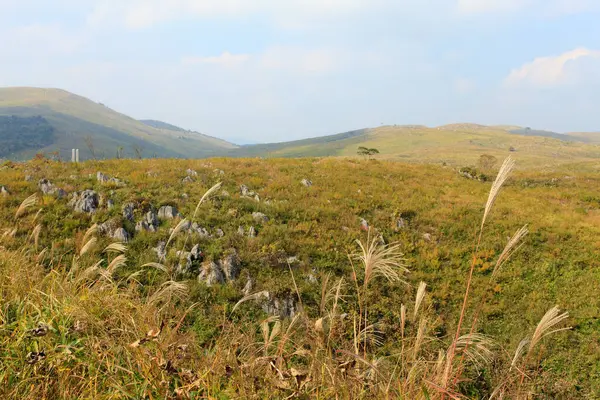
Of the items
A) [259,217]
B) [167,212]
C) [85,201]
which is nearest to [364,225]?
[259,217]

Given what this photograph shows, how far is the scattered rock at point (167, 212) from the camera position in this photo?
14.2 meters

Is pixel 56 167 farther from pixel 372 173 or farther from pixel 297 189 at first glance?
pixel 372 173

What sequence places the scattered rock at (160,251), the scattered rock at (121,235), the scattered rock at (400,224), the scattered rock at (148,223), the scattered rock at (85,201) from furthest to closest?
1. the scattered rock at (400,224)
2. the scattered rock at (85,201)
3. the scattered rock at (148,223)
4. the scattered rock at (121,235)
5. the scattered rock at (160,251)

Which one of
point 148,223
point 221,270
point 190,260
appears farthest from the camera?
point 148,223

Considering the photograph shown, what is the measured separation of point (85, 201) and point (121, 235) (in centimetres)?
324

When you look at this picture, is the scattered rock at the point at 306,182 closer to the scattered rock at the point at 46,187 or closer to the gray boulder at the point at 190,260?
the gray boulder at the point at 190,260

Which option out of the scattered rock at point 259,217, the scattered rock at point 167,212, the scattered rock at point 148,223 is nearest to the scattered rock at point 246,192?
the scattered rock at point 259,217

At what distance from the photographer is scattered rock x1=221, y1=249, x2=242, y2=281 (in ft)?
36.8

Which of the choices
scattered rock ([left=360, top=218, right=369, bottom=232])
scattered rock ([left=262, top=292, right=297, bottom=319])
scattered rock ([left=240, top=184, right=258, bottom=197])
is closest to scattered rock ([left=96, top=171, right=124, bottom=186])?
scattered rock ([left=240, top=184, right=258, bottom=197])

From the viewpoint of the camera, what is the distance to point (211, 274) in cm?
1095

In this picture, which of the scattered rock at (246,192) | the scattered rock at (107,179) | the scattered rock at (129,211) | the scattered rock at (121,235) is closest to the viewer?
the scattered rock at (121,235)

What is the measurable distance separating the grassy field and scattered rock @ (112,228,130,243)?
12.1 inches

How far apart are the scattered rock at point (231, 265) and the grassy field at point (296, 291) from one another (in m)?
0.23

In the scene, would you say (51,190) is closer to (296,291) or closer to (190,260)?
(190,260)
